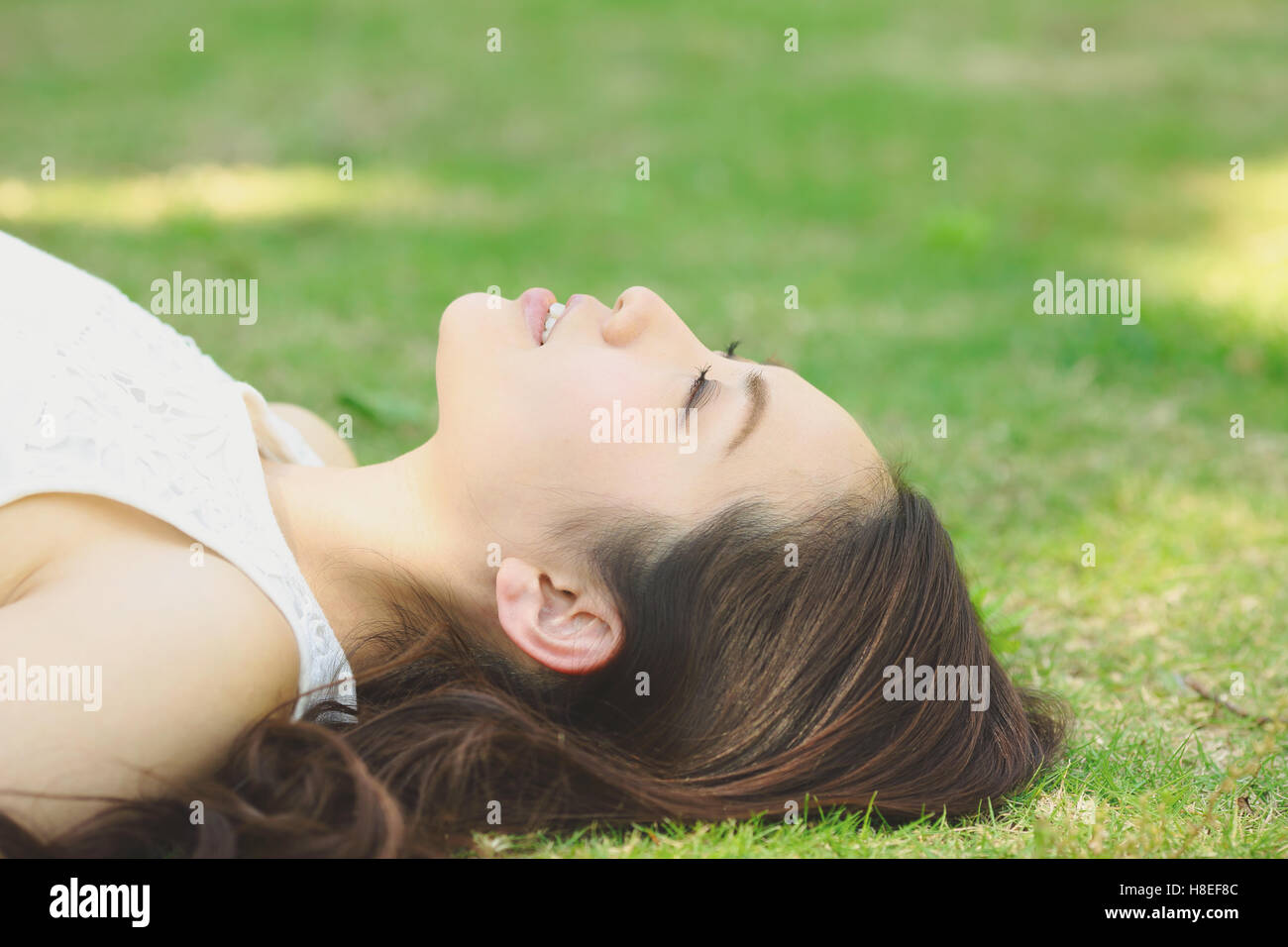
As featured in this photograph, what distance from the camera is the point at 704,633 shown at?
2234mm

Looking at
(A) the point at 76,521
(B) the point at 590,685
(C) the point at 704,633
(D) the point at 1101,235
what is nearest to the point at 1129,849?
(C) the point at 704,633

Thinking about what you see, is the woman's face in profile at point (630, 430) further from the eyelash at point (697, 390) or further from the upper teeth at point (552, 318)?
the upper teeth at point (552, 318)

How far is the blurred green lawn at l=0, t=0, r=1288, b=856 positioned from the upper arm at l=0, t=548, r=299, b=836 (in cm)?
53

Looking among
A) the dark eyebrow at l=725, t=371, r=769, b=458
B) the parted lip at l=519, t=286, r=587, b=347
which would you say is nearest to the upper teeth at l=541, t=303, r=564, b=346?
the parted lip at l=519, t=286, r=587, b=347

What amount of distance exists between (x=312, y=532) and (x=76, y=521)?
44 centimetres

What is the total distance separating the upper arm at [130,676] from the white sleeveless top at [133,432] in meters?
0.10

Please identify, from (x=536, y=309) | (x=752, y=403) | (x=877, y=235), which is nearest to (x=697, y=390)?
(x=752, y=403)

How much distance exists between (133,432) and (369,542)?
1.56 ft

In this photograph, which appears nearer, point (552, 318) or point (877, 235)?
point (552, 318)

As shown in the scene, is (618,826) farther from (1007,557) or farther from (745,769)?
(1007,557)

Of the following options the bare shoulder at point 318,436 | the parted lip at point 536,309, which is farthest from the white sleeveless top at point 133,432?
the parted lip at point 536,309

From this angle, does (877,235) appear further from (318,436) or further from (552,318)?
(552,318)

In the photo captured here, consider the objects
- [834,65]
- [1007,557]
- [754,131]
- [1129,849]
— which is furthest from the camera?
[834,65]

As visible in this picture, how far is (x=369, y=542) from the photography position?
2.41 metres
